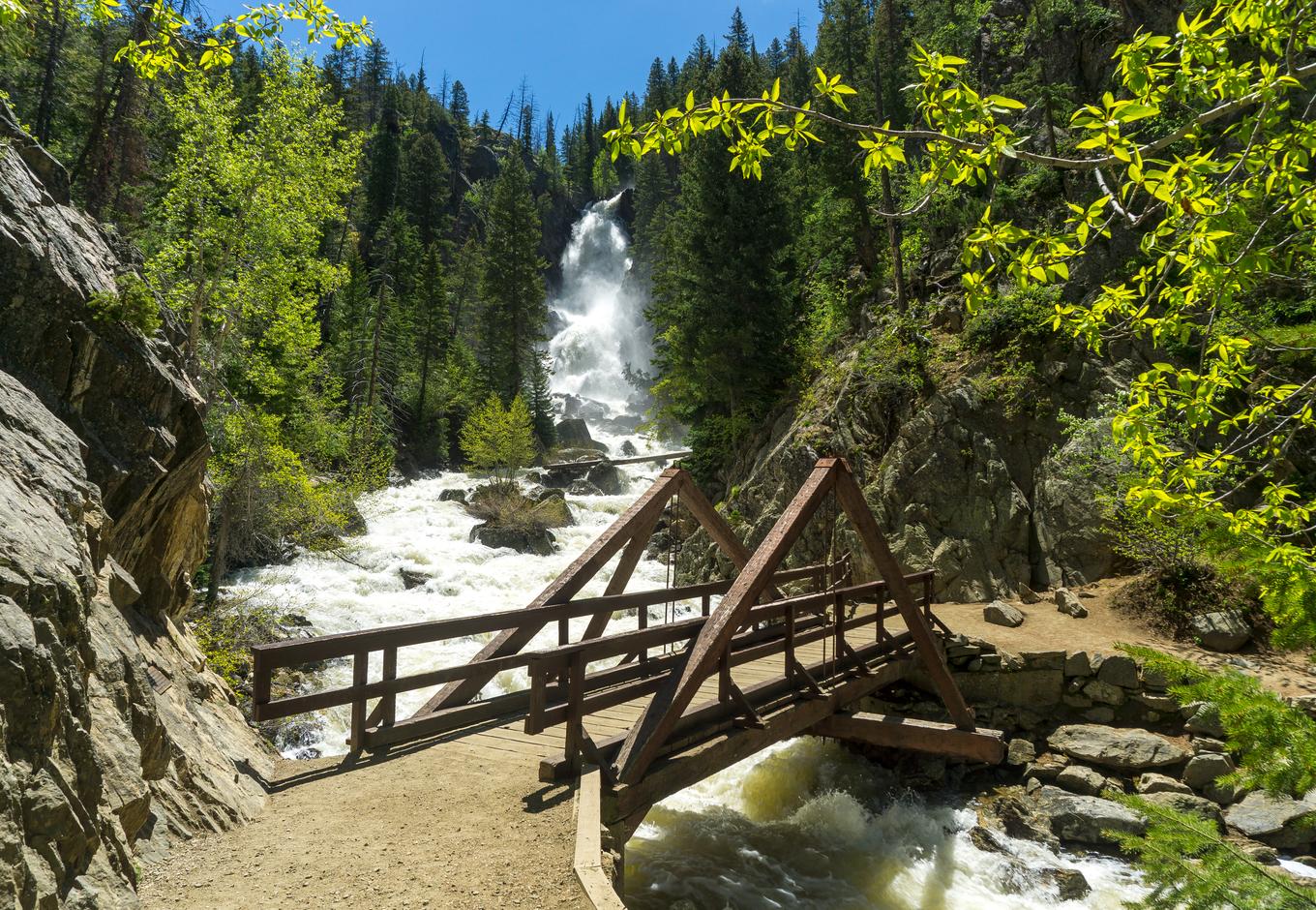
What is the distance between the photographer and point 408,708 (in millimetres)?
12148

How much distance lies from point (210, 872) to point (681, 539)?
21.0 m

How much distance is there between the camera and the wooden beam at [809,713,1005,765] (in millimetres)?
8117

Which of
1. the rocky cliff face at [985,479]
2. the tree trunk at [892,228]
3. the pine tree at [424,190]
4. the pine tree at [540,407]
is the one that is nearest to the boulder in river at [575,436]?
Answer: the pine tree at [540,407]

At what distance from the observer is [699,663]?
599 cm

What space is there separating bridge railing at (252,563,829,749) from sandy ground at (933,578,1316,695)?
755 centimetres

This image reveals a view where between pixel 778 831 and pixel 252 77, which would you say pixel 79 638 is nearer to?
pixel 778 831

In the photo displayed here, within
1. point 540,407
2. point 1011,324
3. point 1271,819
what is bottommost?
point 1271,819

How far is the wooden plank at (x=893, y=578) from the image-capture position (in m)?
8.14

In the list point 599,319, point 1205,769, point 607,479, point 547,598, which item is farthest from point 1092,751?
point 599,319

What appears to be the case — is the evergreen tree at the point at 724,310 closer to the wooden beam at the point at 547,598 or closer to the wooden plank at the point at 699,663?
the wooden beam at the point at 547,598

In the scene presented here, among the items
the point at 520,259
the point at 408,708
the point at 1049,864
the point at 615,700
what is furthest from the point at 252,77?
the point at 1049,864

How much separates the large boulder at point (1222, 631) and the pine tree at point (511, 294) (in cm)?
3682

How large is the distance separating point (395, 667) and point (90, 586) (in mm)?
A: 2225

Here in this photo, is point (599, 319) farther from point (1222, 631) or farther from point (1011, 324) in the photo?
point (1222, 631)
